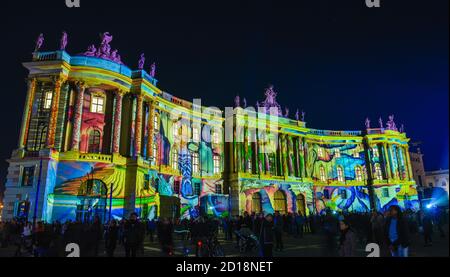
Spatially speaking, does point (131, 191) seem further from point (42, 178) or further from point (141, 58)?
point (141, 58)

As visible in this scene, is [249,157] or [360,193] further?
[360,193]

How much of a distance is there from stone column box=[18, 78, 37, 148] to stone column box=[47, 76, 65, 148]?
225 centimetres

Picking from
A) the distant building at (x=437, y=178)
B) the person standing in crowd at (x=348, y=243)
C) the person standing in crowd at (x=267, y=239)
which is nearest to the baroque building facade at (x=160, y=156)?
the person standing in crowd at (x=267, y=239)

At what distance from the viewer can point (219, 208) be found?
38750 mm

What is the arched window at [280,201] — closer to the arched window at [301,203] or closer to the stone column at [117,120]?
the arched window at [301,203]

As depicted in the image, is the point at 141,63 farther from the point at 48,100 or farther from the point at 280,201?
the point at 280,201

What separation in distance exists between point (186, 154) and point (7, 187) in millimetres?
18341

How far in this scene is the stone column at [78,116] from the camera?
2784cm

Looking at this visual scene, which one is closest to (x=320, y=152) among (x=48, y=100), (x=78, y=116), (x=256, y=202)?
(x=256, y=202)

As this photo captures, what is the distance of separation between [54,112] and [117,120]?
18.1 feet

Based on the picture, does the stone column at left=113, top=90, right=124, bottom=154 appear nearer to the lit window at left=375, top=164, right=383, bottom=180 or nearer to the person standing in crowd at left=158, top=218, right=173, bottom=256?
the person standing in crowd at left=158, top=218, right=173, bottom=256

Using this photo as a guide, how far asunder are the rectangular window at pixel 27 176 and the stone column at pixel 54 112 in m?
2.49
